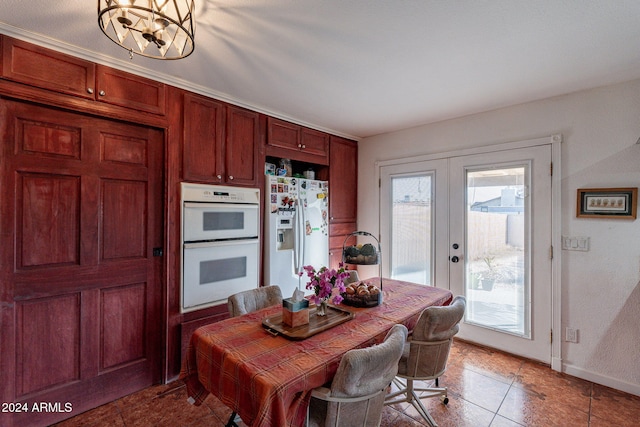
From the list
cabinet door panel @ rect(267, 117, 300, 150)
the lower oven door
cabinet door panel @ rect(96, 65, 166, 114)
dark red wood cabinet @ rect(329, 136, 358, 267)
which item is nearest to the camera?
cabinet door panel @ rect(96, 65, 166, 114)

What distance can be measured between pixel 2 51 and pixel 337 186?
3043 millimetres

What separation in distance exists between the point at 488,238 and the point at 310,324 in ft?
7.39

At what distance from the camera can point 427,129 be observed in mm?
3402

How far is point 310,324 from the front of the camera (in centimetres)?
164

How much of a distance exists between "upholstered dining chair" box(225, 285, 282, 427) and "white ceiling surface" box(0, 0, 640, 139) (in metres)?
1.66

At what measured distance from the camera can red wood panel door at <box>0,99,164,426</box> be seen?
1763 mm

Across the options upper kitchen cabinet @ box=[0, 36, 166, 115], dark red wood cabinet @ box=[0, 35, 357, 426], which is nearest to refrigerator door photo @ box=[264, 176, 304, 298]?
dark red wood cabinet @ box=[0, 35, 357, 426]

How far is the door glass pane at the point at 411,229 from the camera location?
339cm

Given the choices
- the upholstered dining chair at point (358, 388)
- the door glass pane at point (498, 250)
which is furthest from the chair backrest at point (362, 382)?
the door glass pane at point (498, 250)

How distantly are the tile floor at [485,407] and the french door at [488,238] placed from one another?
0.45 metres

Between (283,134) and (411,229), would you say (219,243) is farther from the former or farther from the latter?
(411,229)

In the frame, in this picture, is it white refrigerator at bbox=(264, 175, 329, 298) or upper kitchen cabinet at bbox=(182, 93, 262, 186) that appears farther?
white refrigerator at bbox=(264, 175, 329, 298)

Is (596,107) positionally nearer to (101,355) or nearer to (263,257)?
(263,257)

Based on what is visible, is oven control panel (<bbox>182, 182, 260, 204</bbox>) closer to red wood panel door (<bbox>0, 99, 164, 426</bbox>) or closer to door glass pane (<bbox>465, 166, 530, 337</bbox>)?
red wood panel door (<bbox>0, 99, 164, 426</bbox>)
